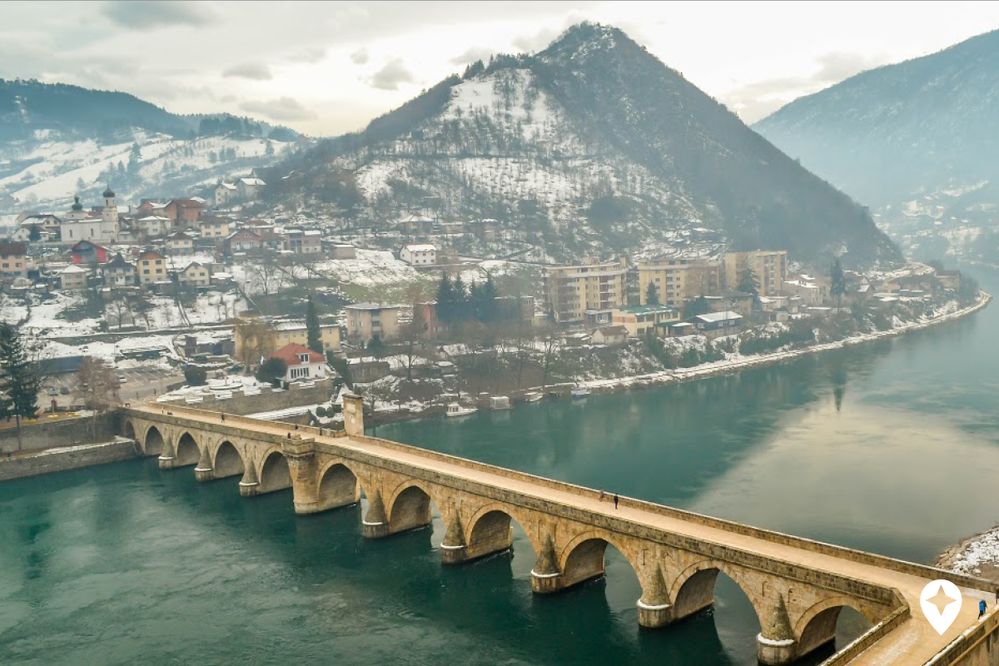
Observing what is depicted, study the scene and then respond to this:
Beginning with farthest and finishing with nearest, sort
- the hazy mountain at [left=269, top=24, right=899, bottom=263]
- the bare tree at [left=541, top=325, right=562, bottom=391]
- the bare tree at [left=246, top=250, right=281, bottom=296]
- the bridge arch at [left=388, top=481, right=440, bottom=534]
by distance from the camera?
→ 1. the hazy mountain at [left=269, top=24, right=899, bottom=263]
2. the bare tree at [left=246, top=250, right=281, bottom=296]
3. the bare tree at [left=541, top=325, right=562, bottom=391]
4. the bridge arch at [left=388, top=481, right=440, bottom=534]

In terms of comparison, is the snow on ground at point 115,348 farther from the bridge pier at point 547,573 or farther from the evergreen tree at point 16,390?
the bridge pier at point 547,573

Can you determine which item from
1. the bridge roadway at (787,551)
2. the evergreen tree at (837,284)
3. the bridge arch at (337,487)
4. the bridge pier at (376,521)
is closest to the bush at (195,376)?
the bridge roadway at (787,551)

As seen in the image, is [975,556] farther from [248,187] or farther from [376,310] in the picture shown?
[248,187]

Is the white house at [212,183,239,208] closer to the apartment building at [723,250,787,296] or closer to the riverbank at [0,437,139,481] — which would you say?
the apartment building at [723,250,787,296]

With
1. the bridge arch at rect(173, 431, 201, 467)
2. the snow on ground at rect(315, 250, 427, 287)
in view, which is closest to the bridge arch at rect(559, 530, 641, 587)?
the bridge arch at rect(173, 431, 201, 467)

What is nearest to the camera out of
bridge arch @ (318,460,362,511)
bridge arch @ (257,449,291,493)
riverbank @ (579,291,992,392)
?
bridge arch @ (318,460,362,511)

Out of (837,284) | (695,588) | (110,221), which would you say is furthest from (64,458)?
(837,284)

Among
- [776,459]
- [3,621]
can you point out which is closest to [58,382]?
[3,621]

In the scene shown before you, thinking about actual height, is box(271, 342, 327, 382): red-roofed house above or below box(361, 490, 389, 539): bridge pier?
above
